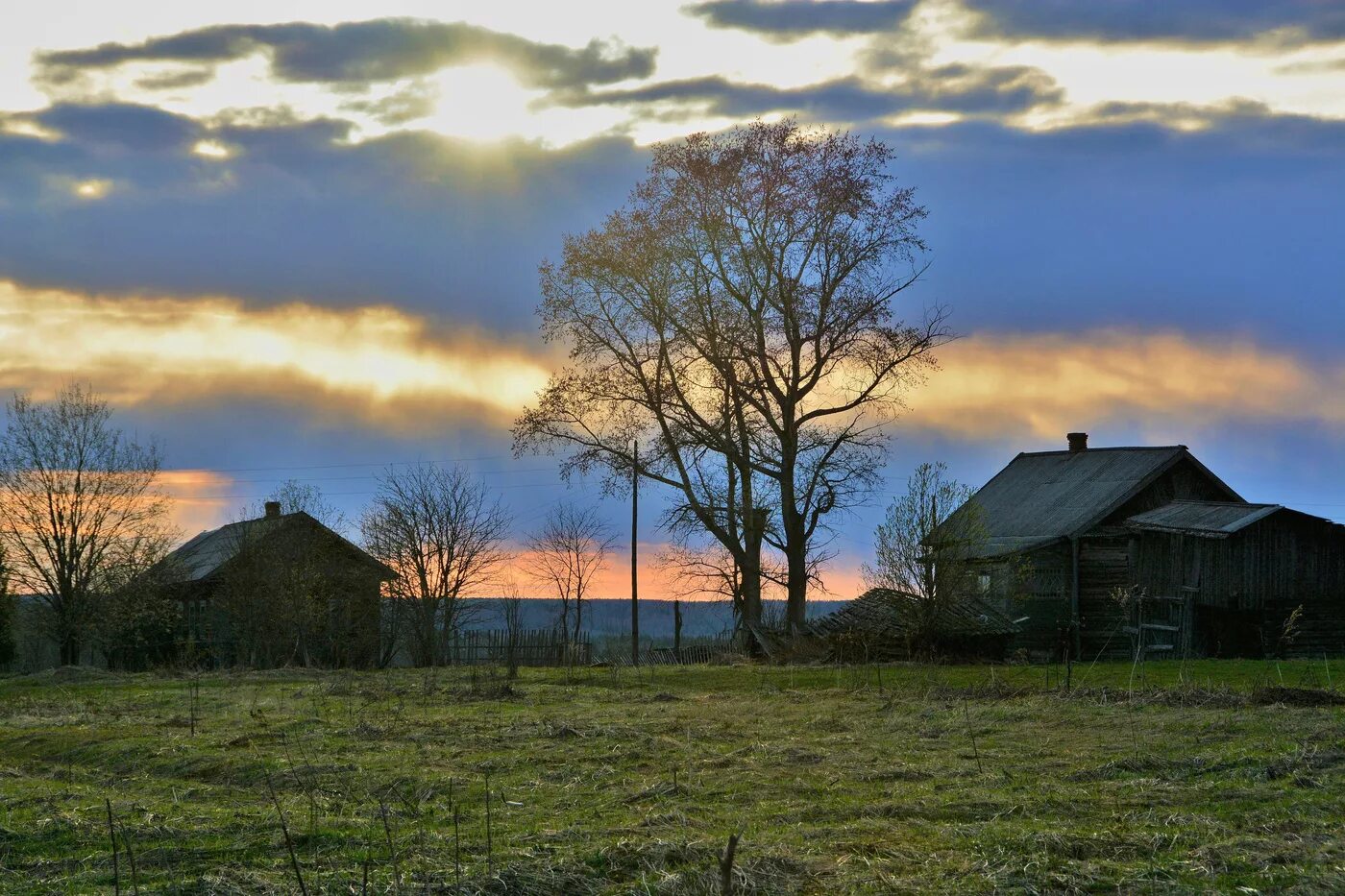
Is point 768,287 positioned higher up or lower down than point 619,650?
higher up

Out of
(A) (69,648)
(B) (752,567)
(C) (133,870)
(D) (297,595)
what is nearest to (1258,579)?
(B) (752,567)

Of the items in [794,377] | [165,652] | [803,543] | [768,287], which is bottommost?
[165,652]

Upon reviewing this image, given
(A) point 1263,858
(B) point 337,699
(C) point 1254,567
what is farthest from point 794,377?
(A) point 1263,858

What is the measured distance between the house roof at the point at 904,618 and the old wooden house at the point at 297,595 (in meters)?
16.9

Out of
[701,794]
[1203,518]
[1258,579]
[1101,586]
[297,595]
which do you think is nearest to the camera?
[701,794]

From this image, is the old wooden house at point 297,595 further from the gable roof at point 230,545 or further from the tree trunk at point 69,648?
the tree trunk at point 69,648

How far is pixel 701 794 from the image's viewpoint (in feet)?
36.2

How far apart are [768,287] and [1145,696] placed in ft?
73.4

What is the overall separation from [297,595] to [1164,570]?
26.9 metres

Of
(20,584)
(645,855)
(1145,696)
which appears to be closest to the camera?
(645,855)

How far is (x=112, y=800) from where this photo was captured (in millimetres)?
11078

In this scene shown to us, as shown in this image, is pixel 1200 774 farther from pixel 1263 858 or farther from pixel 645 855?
pixel 645 855

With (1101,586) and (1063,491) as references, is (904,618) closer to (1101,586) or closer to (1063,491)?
(1101,586)

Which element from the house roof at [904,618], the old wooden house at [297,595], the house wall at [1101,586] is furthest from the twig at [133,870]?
the house wall at [1101,586]
